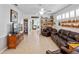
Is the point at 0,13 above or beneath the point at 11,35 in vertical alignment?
above

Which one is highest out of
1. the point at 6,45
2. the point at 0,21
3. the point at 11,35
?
the point at 0,21

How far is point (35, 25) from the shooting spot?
2742cm
